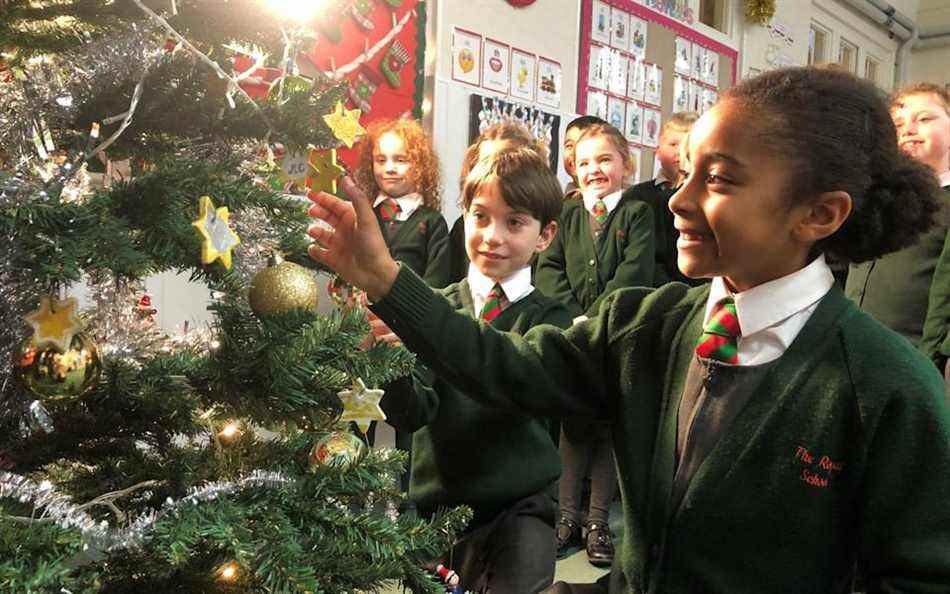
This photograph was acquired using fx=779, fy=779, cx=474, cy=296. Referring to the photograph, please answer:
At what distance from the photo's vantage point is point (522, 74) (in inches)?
149

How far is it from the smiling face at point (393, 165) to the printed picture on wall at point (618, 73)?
2.00m

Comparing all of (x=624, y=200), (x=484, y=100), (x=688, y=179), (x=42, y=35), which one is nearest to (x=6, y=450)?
(x=42, y=35)

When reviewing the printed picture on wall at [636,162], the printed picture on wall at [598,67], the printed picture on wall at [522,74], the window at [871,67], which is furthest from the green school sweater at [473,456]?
the window at [871,67]

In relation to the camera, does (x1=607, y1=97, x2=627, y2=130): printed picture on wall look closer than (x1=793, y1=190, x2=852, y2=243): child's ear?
No

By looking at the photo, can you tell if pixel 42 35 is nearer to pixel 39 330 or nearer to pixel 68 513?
pixel 39 330

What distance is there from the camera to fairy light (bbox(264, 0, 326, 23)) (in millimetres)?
876

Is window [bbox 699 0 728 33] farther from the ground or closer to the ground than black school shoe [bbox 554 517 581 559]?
farther from the ground

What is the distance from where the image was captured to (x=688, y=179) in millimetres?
1003

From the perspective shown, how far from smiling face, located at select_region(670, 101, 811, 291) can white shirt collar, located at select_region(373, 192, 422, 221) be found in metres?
1.85

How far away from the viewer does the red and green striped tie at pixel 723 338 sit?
0.99 meters

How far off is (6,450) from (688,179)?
849mm

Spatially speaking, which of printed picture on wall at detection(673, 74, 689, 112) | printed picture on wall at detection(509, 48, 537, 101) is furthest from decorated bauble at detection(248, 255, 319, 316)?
printed picture on wall at detection(673, 74, 689, 112)

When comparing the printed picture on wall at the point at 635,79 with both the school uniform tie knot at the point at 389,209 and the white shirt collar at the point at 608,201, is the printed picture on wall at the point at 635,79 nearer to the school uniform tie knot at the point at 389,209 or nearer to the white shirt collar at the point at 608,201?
the white shirt collar at the point at 608,201

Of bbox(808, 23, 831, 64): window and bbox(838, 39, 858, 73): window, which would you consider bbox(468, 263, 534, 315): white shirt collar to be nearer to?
bbox(808, 23, 831, 64): window
